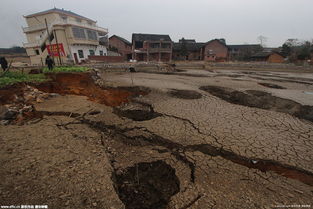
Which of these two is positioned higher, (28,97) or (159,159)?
(28,97)

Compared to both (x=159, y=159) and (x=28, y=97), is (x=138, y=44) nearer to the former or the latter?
(x=28, y=97)

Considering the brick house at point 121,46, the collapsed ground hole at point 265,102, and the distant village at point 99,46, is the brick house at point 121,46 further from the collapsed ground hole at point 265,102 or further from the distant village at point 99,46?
the collapsed ground hole at point 265,102

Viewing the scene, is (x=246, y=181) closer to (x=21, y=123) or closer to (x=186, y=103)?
(x=186, y=103)

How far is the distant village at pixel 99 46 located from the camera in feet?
72.3

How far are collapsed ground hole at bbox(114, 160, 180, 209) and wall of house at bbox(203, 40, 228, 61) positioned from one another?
3734 centimetres

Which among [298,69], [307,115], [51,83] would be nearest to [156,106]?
[307,115]

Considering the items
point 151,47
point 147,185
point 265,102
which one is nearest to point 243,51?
point 151,47

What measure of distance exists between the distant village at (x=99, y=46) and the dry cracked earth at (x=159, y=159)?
18.3 meters

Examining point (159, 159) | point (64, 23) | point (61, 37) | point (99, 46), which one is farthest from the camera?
point (99, 46)

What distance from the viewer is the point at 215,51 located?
35344 millimetres

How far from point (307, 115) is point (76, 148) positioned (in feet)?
22.5

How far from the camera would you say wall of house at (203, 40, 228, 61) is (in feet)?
114

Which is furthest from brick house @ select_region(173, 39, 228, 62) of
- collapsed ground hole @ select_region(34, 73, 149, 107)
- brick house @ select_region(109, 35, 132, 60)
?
collapsed ground hole @ select_region(34, 73, 149, 107)

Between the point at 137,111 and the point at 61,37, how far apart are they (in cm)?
2527
